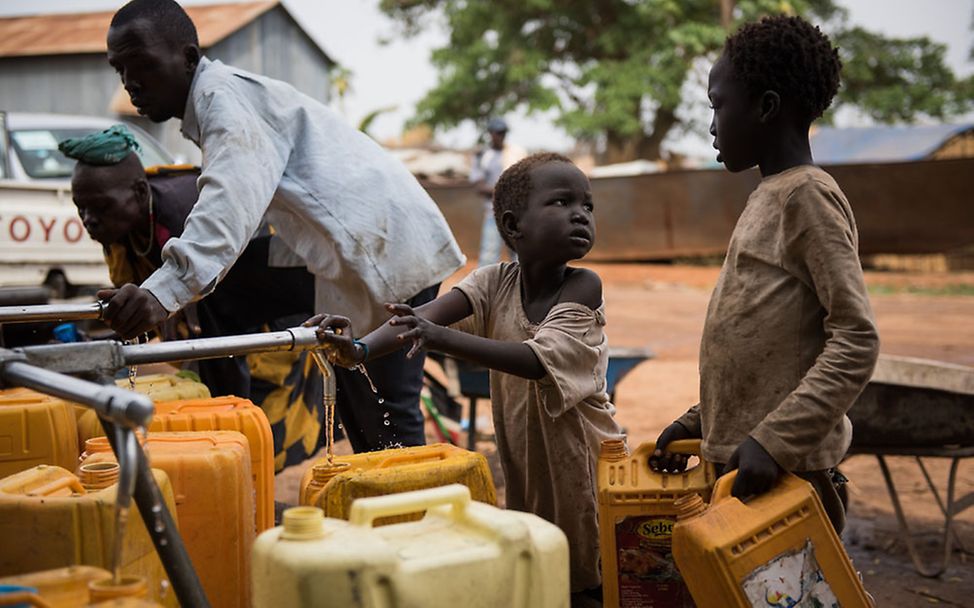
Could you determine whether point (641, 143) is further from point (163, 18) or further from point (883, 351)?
point (163, 18)

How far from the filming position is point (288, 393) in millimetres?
4352

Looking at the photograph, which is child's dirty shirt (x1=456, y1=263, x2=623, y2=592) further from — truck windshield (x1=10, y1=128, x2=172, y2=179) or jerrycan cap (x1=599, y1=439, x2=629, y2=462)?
truck windshield (x1=10, y1=128, x2=172, y2=179)

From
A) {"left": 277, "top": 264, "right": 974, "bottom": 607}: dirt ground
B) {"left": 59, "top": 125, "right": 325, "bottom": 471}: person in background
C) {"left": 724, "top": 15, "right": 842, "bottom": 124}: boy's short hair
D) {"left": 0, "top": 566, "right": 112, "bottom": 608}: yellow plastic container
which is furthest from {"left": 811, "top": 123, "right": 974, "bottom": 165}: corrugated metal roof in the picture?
{"left": 0, "top": 566, "right": 112, "bottom": 608}: yellow plastic container

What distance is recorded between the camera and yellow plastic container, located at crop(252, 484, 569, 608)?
5.12ft

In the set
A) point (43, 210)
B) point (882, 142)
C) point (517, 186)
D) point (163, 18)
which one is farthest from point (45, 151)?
point (882, 142)

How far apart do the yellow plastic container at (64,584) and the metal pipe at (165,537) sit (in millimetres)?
101

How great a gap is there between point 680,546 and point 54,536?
1.29m

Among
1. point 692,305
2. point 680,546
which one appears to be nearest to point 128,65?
point 680,546

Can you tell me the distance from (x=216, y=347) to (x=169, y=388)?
1.62 metres

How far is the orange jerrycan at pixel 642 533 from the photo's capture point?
7.89 feet

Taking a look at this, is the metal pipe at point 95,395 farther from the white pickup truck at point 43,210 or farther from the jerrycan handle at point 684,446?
the white pickup truck at point 43,210

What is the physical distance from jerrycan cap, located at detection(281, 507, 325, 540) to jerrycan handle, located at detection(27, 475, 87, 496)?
2.51ft

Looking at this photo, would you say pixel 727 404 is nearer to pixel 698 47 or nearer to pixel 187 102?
pixel 187 102

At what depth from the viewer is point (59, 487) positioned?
7.06 feet
